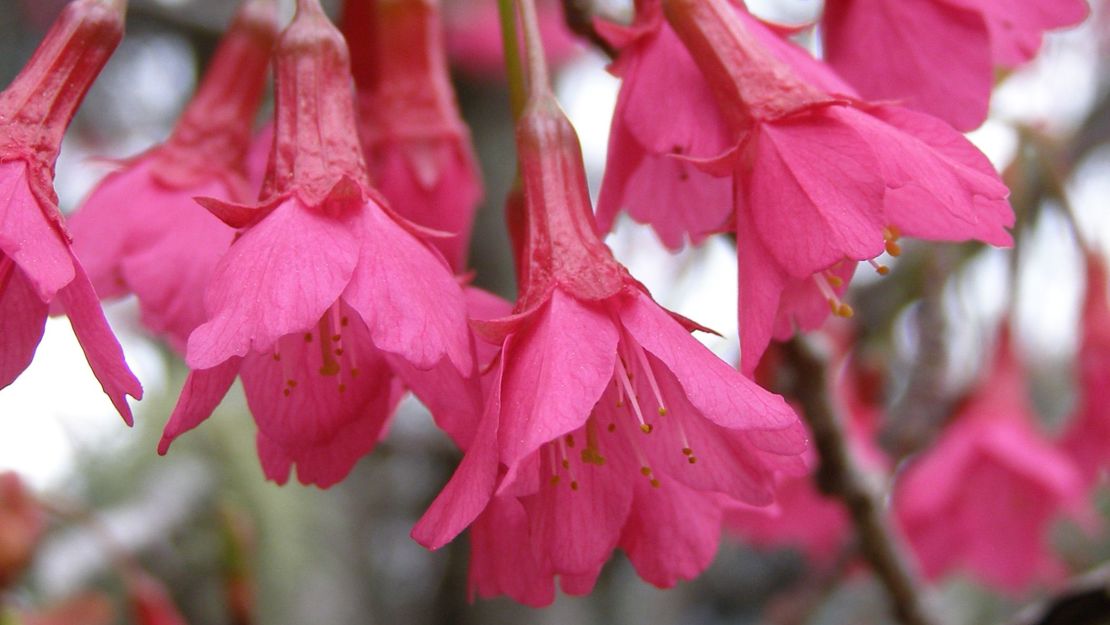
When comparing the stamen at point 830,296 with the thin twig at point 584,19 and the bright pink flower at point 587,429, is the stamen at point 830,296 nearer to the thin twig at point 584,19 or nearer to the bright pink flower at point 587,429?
the bright pink flower at point 587,429

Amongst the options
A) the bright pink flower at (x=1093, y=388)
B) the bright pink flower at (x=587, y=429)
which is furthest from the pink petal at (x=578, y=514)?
the bright pink flower at (x=1093, y=388)

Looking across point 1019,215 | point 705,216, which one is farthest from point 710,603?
point 705,216

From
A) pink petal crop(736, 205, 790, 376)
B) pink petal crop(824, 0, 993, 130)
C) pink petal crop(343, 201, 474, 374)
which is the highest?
pink petal crop(824, 0, 993, 130)

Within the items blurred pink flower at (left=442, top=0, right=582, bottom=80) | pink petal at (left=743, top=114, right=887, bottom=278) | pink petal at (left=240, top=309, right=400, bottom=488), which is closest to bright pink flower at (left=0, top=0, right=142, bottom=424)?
pink petal at (left=240, top=309, right=400, bottom=488)

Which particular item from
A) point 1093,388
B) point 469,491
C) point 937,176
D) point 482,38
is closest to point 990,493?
point 1093,388

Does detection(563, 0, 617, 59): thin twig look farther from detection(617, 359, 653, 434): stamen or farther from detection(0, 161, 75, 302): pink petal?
detection(0, 161, 75, 302): pink petal

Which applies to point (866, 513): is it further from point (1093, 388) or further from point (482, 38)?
point (482, 38)

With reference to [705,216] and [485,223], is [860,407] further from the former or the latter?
[705,216]

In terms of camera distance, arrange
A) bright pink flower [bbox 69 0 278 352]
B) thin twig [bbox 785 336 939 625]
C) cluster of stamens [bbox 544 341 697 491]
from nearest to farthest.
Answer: cluster of stamens [bbox 544 341 697 491]
bright pink flower [bbox 69 0 278 352]
thin twig [bbox 785 336 939 625]
